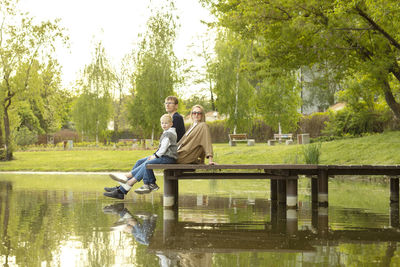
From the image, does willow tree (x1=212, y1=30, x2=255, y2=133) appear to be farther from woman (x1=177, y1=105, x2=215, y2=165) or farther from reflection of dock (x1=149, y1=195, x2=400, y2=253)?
reflection of dock (x1=149, y1=195, x2=400, y2=253)

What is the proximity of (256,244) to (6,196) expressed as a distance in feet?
27.5

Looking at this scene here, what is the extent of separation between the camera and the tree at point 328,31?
16.3 meters

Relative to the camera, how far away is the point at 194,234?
6848 mm

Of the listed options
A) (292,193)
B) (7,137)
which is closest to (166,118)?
(292,193)

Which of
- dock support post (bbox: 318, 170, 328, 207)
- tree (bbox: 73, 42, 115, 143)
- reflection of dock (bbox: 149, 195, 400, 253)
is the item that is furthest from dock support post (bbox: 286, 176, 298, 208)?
tree (bbox: 73, 42, 115, 143)

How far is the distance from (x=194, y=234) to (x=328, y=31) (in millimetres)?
11332

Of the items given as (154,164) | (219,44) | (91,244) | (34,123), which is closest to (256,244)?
(91,244)

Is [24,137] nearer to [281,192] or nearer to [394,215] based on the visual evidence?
[281,192]

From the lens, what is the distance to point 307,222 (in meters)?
8.08

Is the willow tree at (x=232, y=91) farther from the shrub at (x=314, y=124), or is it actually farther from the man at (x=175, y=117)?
the man at (x=175, y=117)

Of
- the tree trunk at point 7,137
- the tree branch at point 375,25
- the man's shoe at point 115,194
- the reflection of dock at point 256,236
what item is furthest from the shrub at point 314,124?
the reflection of dock at point 256,236

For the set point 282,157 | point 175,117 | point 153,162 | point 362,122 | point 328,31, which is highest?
point 328,31

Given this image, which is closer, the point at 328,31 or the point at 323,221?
the point at 323,221

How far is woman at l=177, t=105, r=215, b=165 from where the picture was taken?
31.5ft
